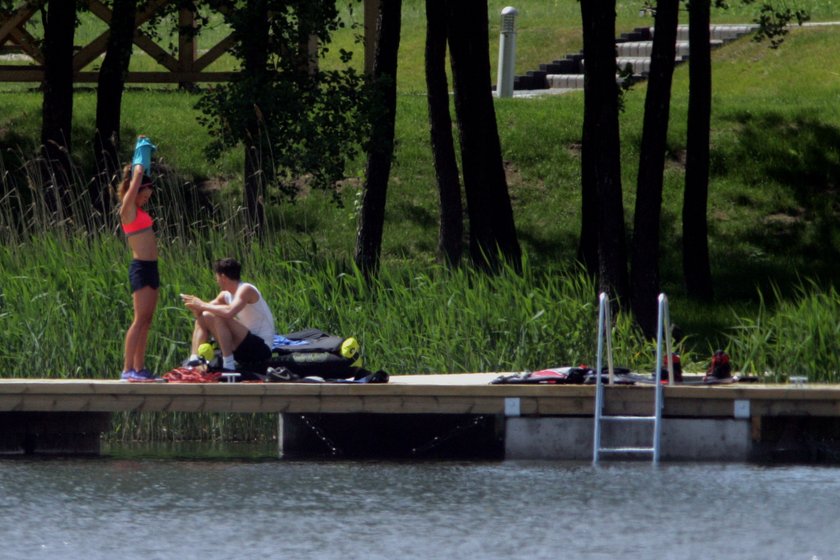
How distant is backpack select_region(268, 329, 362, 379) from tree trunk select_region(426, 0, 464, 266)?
22.5 ft

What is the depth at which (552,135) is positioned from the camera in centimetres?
2691

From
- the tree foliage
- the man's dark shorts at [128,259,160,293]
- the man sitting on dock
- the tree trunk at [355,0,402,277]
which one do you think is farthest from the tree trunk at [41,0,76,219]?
the man sitting on dock

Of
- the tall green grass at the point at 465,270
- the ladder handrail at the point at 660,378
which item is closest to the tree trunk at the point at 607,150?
the tall green grass at the point at 465,270

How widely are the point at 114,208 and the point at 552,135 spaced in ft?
40.3

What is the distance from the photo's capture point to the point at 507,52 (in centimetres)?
2947

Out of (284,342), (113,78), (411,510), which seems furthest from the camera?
(113,78)

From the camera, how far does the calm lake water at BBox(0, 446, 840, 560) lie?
374 inches

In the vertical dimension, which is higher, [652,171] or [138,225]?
[652,171]

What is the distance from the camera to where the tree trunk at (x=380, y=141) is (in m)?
18.4

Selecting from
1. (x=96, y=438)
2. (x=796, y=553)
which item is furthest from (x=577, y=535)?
(x=96, y=438)

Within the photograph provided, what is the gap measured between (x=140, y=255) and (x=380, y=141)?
6468 mm

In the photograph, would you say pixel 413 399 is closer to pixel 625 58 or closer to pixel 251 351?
pixel 251 351

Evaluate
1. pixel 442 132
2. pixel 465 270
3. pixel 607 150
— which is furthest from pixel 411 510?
pixel 442 132

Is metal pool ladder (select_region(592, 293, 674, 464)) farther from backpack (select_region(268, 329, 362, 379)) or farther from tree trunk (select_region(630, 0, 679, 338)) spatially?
tree trunk (select_region(630, 0, 679, 338))
